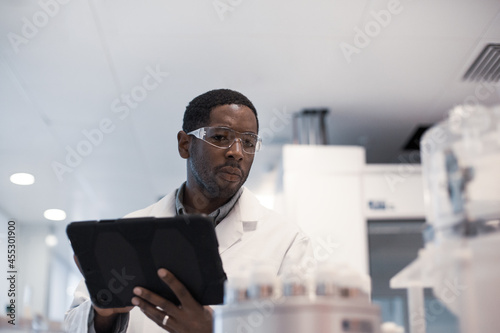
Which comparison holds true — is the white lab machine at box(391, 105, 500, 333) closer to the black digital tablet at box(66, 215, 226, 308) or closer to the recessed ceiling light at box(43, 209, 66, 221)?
the black digital tablet at box(66, 215, 226, 308)

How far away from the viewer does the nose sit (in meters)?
1.53

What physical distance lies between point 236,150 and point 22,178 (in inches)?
146

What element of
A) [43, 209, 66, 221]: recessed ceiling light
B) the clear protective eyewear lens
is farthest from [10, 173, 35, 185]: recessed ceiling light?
the clear protective eyewear lens

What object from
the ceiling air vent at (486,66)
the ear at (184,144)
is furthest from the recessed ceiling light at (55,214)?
the ear at (184,144)

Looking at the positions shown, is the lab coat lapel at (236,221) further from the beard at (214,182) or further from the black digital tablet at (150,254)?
the black digital tablet at (150,254)

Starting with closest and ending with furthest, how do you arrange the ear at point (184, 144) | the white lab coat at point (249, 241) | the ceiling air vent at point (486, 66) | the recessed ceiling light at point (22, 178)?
the white lab coat at point (249, 241)
the ear at point (184, 144)
the ceiling air vent at point (486, 66)
the recessed ceiling light at point (22, 178)

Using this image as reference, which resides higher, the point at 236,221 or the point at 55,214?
the point at 55,214

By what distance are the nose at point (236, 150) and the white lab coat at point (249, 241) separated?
5.6 inches

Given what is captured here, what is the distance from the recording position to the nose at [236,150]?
153cm

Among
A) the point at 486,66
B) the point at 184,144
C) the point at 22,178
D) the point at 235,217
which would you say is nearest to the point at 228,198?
the point at 235,217

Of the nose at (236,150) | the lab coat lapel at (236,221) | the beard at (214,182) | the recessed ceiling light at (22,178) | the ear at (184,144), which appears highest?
the recessed ceiling light at (22,178)

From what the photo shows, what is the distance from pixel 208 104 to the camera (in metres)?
1.69

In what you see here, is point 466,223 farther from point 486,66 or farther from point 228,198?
point 486,66

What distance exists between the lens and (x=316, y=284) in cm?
67
